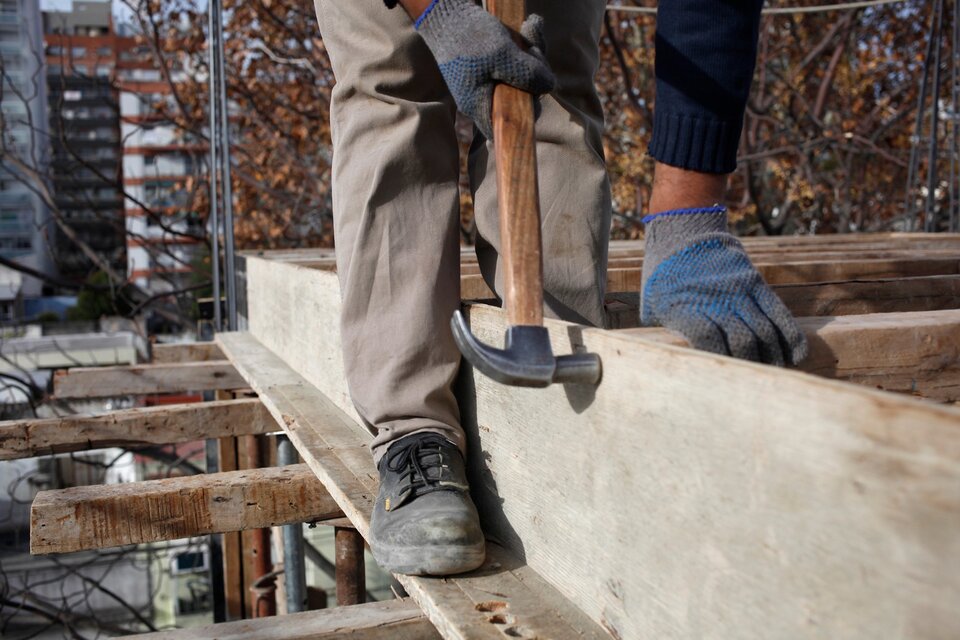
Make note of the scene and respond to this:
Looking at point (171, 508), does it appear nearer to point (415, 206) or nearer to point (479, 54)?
point (415, 206)

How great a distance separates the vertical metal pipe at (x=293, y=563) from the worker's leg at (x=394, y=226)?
2124mm

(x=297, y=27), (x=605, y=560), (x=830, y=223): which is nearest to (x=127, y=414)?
(x=605, y=560)

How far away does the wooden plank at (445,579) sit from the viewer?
4.04 ft

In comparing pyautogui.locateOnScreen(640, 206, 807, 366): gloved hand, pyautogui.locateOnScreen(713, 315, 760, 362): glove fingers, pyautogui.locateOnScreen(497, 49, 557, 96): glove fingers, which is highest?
pyautogui.locateOnScreen(497, 49, 557, 96): glove fingers

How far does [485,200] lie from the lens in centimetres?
185

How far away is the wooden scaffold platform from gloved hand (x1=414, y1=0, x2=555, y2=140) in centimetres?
36

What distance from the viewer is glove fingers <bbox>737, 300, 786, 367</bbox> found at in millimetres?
1155

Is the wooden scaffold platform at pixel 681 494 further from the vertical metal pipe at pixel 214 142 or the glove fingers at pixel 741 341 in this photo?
the vertical metal pipe at pixel 214 142

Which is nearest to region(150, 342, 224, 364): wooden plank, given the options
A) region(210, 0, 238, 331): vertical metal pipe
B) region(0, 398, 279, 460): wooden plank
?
region(210, 0, 238, 331): vertical metal pipe

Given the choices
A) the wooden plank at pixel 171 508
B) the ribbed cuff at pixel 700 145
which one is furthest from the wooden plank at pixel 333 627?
the ribbed cuff at pixel 700 145

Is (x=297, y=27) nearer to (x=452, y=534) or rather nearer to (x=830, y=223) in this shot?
(x=830, y=223)

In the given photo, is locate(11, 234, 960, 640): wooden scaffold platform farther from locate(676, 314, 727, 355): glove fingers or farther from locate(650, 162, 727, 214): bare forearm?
locate(650, 162, 727, 214): bare forearm

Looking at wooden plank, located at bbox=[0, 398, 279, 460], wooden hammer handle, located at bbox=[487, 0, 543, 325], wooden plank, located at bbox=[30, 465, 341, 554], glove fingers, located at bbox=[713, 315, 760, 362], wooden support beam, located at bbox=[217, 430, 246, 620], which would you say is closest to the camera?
glove fingers, located at bbox=[713, 315, 760, 362]

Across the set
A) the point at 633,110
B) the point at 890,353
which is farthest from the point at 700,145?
the point at 633,110
